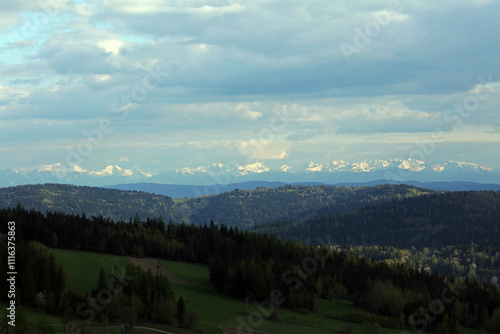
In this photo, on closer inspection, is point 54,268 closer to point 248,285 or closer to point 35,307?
point 35,307

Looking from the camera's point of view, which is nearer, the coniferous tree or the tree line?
Result: the coniferous tree

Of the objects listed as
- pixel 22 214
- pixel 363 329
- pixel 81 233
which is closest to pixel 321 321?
pixel 363 329

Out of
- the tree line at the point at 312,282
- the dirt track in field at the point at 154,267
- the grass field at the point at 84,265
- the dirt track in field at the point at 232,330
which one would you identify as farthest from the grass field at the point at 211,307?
the tree line at the point at 312,282

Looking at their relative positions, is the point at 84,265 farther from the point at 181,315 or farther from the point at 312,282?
the point at 312,282

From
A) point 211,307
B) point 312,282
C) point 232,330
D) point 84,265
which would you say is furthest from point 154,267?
point 232,330

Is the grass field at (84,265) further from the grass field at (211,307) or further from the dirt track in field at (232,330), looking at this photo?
the dirt track in field at (232,330)

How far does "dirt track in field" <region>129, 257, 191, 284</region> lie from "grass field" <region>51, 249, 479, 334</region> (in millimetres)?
2232

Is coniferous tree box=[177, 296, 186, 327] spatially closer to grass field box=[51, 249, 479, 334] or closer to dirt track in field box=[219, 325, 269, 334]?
grass field box=[51, 249, 479, 334]

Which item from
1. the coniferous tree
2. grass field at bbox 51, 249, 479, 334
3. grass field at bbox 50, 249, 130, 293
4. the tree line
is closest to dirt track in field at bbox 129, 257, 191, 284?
grass field at bbox 51, 249, 479, 334

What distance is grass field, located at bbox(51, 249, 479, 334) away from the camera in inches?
4777

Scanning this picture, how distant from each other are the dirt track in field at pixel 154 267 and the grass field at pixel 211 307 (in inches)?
87.9

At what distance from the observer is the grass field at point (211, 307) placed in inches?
4777

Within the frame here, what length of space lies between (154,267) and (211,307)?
169 ft

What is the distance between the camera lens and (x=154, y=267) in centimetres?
18200
